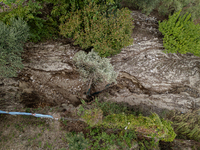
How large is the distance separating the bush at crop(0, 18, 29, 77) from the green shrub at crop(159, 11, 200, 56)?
21.3 ft

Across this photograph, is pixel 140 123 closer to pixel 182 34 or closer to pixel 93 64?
pixel 93 64

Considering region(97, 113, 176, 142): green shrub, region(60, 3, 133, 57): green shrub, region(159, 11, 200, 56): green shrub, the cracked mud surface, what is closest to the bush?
the cracked mud surface

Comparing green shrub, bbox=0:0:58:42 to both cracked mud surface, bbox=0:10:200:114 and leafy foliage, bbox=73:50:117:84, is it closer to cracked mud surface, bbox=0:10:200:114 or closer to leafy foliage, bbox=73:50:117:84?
cracked mud surface, bbox=0:10:200:114

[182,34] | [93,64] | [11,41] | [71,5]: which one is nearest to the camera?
[11,41]

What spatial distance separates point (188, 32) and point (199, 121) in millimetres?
5165

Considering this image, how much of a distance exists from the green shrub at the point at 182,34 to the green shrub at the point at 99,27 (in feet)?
7.36

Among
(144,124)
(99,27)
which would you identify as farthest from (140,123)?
(99,27)

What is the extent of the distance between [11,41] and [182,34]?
291 inches

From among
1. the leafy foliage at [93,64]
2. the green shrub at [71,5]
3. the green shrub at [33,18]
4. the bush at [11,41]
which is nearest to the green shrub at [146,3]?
the green shrub at [71,5]

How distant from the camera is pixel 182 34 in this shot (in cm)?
532

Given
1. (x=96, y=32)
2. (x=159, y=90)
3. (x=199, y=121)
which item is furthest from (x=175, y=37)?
(x=199, y=121)

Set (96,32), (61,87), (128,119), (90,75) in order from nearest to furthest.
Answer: (96,32) < (128,119) < (90,75) < (61,87)

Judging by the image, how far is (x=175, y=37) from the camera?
562cm

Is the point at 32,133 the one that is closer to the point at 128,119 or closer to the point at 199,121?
the point at 128,119
